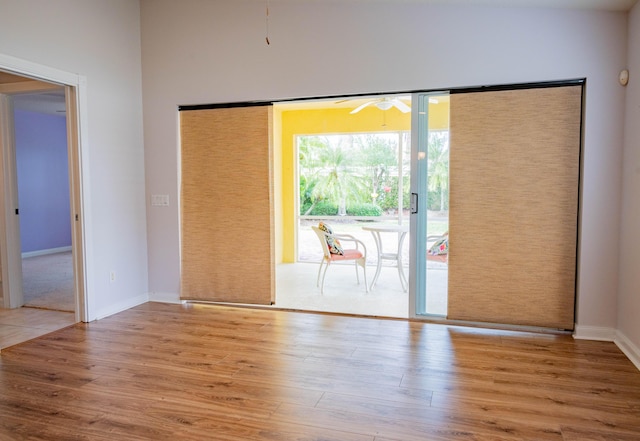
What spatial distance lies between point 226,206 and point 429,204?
2.03m

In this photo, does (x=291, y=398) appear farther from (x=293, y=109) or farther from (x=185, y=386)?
(x=293, y=109)

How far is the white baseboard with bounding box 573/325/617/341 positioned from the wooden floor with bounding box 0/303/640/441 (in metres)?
0.11

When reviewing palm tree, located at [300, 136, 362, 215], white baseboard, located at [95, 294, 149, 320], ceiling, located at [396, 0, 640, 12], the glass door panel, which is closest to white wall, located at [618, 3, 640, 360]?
ceiling, located at [396, 0, 640, 12]

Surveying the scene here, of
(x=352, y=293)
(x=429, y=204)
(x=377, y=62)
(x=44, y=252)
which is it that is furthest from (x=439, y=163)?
(x=44, y=252)

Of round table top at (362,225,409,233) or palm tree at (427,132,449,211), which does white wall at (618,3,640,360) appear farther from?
round table top at (362,225,409,233)

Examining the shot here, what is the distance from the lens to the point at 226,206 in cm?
450

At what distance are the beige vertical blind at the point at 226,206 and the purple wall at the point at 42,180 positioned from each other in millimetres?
4809

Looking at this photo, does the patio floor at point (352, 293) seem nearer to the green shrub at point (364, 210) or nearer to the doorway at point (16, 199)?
the green shrub at point (364, 210)

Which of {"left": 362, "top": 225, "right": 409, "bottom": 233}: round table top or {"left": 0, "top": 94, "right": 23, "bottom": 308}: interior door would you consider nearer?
{"left": 0, "top": 94, "right": 23, "bottom": 308}: interior door

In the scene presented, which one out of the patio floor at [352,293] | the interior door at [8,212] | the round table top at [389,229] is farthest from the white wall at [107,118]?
the round table top at [389,229]

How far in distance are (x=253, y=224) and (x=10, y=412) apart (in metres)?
2.49

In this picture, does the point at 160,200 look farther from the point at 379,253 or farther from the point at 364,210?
the point at 364,210

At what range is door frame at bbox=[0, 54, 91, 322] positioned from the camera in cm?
366

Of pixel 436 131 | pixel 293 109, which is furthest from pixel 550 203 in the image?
pixel 293 109
